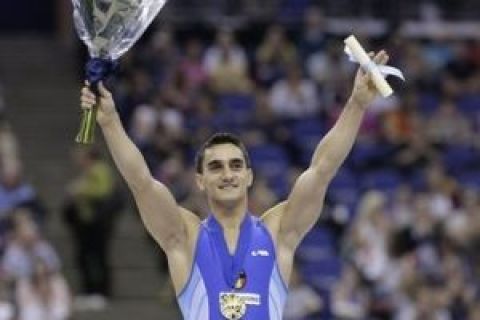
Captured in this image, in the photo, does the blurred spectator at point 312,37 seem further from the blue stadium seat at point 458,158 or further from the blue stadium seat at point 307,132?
the blue stadium seat at point 458,158

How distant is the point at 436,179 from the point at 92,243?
4.20m

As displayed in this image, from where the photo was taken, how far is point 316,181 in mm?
9609

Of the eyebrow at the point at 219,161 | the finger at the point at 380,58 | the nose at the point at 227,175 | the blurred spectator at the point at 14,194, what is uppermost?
the finger at the point at 380,58

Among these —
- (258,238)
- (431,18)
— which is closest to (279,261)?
(258,238)

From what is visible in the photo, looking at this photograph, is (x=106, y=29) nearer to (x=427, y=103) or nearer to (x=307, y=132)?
(x=307, y=132)

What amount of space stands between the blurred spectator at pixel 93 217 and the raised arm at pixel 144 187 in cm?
926

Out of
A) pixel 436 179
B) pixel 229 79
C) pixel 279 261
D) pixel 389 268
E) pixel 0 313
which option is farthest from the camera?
pixel 229 79

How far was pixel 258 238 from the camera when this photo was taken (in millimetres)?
9555

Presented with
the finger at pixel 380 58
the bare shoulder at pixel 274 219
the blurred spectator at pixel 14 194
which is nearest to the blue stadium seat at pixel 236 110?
the blurred spectator at pixel 14 194

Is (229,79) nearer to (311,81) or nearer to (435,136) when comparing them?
(311,81)

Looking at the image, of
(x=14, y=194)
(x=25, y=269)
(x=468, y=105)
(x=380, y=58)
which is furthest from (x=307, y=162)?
(x=380, y=58)

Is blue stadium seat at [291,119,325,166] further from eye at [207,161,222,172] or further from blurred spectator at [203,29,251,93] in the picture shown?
eye at [207,161,222,172]

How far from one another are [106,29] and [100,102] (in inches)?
16.2

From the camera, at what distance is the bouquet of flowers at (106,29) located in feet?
29.4
